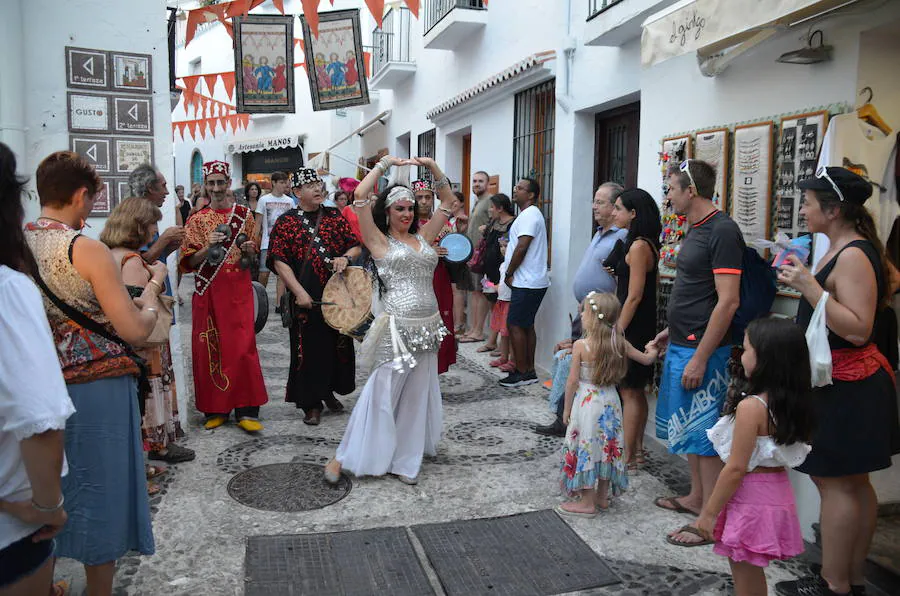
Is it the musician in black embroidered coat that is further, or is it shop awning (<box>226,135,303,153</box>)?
shop awning (<box>226,135,303,153</box>)

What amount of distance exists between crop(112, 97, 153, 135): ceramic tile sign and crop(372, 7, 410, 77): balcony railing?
8921mm

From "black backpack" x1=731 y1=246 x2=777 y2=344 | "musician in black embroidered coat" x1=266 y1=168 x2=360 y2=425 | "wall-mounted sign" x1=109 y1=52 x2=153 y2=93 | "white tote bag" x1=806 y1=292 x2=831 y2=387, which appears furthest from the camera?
"musician in black embroidered coat" x1=266 y1=168 x2=360 y2=425

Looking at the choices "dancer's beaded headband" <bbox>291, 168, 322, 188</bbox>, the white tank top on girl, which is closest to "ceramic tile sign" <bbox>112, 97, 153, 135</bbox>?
"dancer's beaded headband" <bbox>291, 168, 322, 188</bbox>

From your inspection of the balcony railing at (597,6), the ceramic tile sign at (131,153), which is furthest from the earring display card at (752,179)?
the ceramic tile sign at (131,153)

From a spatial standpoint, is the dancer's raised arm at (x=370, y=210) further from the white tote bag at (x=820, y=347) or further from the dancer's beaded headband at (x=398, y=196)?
the white tote bag at (x=820, y=347)

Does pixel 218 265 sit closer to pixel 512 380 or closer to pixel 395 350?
pixel 395 350

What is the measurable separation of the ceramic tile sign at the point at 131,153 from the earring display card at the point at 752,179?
13.5 feet

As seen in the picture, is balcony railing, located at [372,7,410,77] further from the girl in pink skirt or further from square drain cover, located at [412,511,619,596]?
the girl in pink skirt

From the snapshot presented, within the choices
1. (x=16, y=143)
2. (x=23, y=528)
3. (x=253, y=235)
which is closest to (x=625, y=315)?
(x=253, y=235)

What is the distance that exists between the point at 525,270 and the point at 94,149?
12.8ft

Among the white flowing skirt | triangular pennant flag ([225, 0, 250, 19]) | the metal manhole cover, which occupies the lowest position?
the metal manhole cover

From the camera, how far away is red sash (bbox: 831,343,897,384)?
2969 mm

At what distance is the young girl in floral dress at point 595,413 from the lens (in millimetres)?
3967

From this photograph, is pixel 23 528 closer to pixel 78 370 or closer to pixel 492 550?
pixel 78 370
